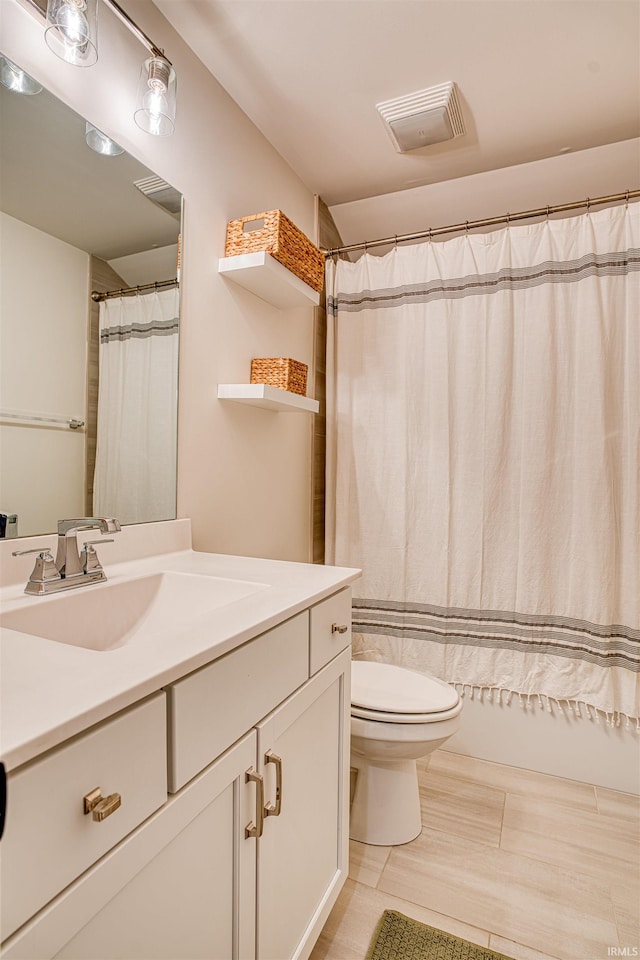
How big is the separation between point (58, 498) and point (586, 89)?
6.64 feet

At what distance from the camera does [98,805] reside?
55 cm

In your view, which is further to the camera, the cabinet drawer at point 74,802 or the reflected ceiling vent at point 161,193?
the reflected ceiling vent at point 161,193

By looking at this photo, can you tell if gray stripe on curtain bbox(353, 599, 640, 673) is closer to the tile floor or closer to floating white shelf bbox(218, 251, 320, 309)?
the tile floor

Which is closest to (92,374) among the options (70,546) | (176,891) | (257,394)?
(70,546)

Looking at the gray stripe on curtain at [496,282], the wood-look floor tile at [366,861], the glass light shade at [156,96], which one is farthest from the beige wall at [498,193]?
the wood-look floor tile at [366,861]

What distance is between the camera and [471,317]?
2.11 meters

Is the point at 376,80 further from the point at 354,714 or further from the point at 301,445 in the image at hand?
the point at 354,714

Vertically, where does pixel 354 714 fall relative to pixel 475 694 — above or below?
above

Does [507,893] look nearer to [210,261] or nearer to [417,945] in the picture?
[417,945]

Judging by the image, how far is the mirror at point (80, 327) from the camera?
101cm

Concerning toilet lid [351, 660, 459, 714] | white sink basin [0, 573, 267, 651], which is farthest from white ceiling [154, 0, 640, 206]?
toilet lid [351, 660, 459, 714]

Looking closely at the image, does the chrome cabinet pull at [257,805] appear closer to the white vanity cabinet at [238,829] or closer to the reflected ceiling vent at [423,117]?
the white vanity cabinet at [238,829]

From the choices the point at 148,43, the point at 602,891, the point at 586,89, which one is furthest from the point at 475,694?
the point at 148,43

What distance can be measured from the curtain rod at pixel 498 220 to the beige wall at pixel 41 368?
58.6 inches
